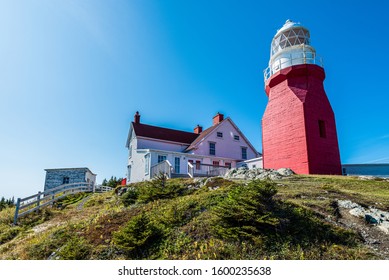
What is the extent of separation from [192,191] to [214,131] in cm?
1460

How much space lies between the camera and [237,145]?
2548 centimetres

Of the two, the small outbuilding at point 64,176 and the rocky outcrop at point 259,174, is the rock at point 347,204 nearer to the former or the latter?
the rocky outcrop at point 259,174

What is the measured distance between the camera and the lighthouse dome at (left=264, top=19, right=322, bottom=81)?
15.7m

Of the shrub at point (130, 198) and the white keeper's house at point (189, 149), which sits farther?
the white keeper's house at point (189, 149)

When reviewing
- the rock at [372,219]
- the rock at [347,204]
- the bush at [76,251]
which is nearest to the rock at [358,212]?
the rock at [372,219]

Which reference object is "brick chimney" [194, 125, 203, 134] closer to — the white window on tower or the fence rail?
the white window on tower

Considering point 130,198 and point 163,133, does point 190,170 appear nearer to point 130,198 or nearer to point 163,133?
point 130,198

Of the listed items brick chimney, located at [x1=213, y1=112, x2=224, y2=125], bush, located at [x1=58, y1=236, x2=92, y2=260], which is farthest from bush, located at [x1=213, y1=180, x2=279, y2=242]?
brick chimney, located at [x1=213, y1=112, x2=224, y2=125]

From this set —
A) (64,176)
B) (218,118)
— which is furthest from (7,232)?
(218,118)

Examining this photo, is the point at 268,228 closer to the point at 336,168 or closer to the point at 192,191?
the point at 192,191

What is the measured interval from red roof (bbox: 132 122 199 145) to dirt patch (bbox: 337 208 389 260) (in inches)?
765

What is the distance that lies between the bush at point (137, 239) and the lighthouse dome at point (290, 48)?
1409cm

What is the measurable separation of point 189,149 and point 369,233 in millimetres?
18278

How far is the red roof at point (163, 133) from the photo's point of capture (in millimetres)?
24172
